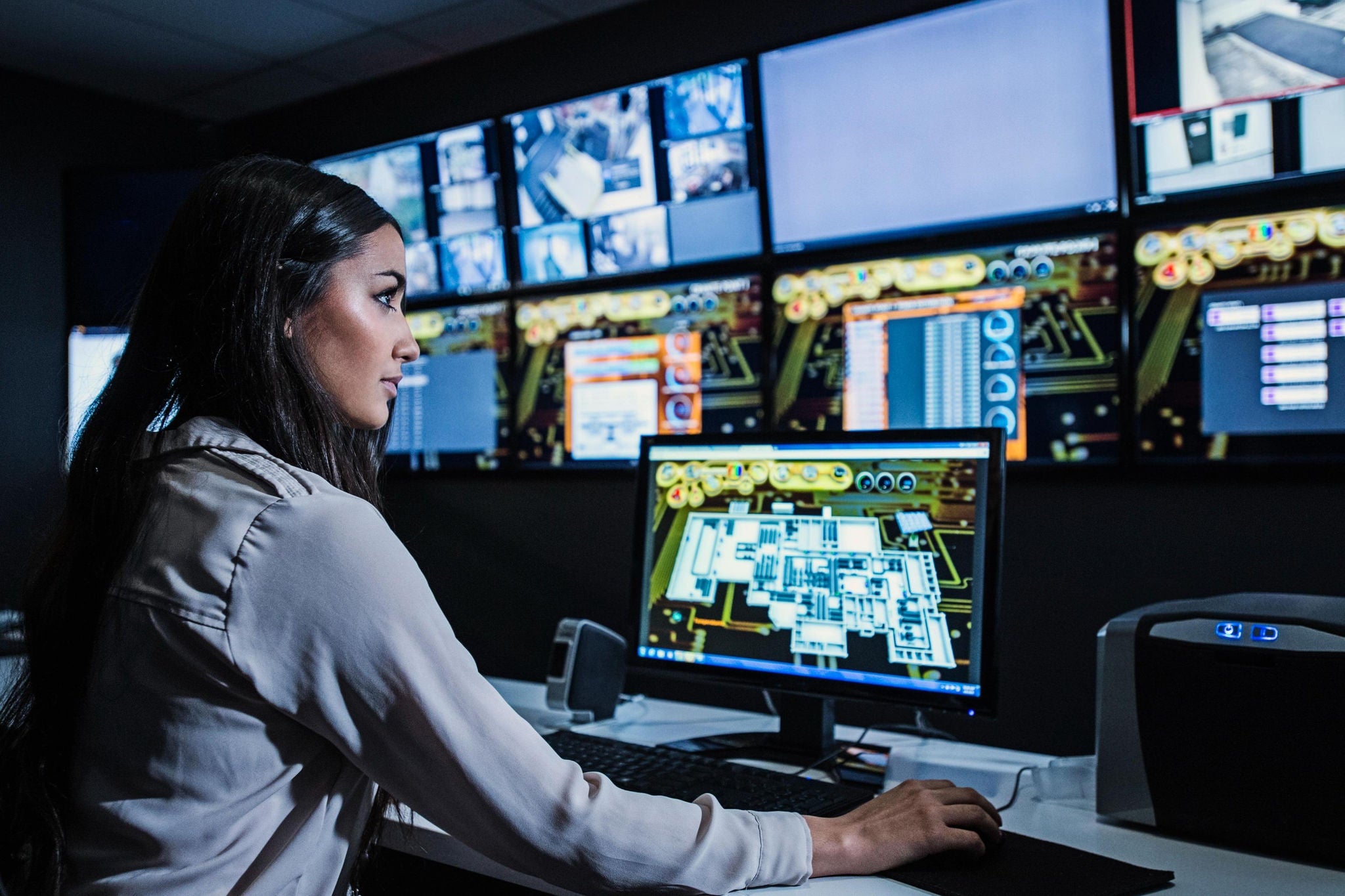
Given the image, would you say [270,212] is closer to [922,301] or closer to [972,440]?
[972,440]

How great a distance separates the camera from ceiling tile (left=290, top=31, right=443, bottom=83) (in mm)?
2990

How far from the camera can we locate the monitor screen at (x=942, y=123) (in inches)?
75.1

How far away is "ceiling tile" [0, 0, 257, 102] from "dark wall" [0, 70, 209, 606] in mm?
127

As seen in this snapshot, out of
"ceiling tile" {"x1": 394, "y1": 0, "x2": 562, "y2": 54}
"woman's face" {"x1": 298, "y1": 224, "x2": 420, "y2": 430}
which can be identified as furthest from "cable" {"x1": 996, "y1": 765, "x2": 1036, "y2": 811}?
"ceiling tile" {"x1": 394, "y1": 0, "x2": 562, "y2": 54}

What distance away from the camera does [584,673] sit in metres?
1.82

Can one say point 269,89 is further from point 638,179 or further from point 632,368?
point 632,368

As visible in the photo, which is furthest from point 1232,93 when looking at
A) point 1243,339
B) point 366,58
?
point 366,58

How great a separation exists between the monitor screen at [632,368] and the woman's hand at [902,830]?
1.32 m

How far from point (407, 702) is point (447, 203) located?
7.34ft

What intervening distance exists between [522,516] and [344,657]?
1.94 metres

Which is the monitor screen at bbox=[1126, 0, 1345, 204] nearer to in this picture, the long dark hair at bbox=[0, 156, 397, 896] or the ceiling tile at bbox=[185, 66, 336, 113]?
the long dark hair at bbox=[0, 156, 397, 896]

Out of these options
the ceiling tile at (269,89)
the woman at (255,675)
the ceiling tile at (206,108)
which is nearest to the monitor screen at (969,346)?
the woman at (255,675)

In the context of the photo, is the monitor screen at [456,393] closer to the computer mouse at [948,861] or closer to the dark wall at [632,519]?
the dark wall at [632,519]

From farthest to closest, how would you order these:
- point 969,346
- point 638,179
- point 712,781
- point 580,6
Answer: point 580,6
point 638,179
point 969,346
point 712,781
